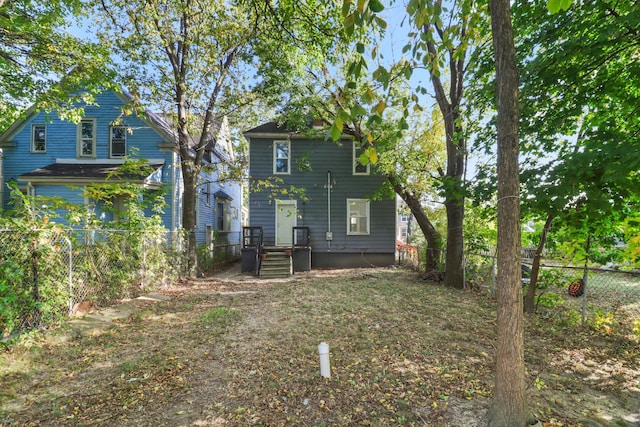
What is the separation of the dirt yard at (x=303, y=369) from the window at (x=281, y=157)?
841cm

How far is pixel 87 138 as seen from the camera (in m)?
12.5

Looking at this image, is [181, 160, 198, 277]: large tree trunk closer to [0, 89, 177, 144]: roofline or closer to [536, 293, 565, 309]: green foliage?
[0, 89, 177, 144]: roofline

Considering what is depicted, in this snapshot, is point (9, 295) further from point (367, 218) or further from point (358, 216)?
point (367, 218)

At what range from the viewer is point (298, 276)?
11.0 meters

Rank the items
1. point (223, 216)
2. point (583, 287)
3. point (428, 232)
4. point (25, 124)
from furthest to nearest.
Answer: point (223, 216)
point (25, 124)
point (428, 232)
point (583, 287)

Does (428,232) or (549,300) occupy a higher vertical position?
(428,232)

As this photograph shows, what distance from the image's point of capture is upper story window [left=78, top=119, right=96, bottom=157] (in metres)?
12.5

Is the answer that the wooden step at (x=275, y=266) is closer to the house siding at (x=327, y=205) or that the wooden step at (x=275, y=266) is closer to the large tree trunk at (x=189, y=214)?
the house siding at (x=327, y=205)

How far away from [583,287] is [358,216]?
9130 millimetres

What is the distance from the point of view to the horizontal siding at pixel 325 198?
1343 centimetres

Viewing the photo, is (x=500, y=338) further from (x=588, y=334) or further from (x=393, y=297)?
(x=393, y=297)

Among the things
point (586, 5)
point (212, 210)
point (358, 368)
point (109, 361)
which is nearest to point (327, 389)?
point (358, 368)

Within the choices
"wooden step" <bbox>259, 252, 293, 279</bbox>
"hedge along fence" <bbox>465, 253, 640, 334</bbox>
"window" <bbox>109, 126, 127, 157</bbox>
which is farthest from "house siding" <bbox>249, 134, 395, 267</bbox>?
"hedge along fence" <bbox>465, 253, 640, 334</bbox>

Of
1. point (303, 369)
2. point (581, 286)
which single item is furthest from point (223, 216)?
point (581, 286)
